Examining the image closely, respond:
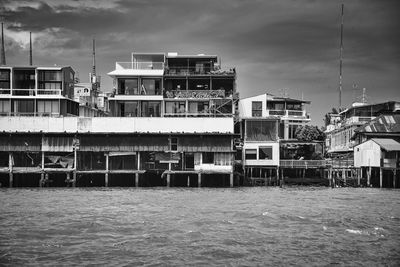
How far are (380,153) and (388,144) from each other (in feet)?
7.47

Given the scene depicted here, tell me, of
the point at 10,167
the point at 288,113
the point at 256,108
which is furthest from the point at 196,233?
the point at 288,113

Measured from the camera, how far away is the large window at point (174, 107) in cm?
6994

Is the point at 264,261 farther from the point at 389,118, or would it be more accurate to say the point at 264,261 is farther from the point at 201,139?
the point at 389,118

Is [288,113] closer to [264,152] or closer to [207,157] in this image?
Answer: [264,152]

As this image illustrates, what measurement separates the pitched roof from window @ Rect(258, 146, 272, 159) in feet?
42.5

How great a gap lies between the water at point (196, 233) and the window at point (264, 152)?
26654mm

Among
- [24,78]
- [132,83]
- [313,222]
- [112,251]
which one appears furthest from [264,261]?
[24,78]

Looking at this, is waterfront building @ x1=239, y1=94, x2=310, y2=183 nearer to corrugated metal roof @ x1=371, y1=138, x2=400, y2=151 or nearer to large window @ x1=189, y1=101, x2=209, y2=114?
large window @ x1=189, y1=101, x2=209, y2=114

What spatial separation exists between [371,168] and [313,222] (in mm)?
38332

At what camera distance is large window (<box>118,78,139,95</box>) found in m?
69.6

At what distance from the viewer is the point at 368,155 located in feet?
202

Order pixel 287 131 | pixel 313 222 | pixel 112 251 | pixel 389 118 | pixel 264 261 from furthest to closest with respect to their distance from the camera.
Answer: pixel 287 131 < pixel 389 118 < pixel 313 222 < pixel 112 251 < pixel 264 261

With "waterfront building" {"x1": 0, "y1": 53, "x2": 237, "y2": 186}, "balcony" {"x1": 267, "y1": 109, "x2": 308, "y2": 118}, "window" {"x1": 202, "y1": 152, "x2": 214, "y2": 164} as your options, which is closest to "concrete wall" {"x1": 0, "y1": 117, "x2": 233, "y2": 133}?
"waterfront building" {"x1": 0, "y1": 53, "x2": 237, "y2": 186}

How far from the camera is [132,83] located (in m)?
69.9
